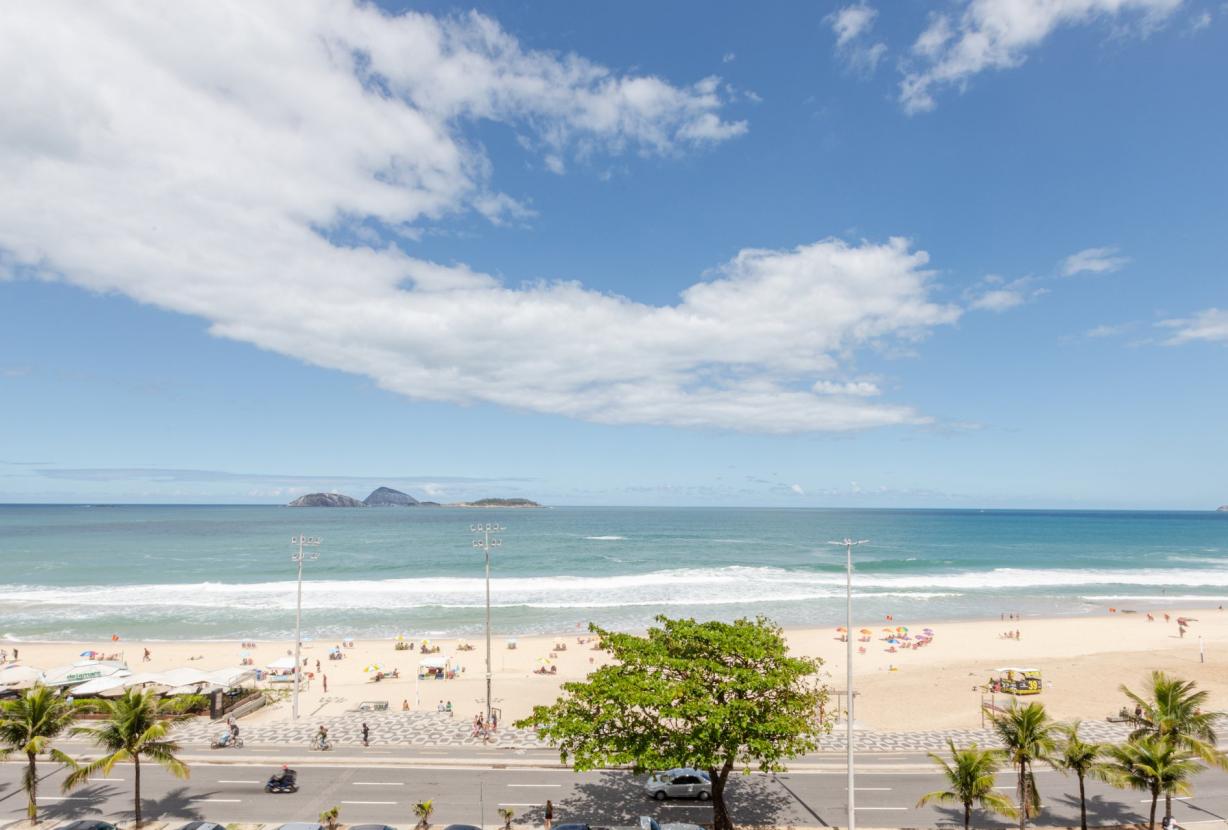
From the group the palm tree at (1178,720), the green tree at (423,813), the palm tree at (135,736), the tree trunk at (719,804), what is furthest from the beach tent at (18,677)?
the palm tree at (1178,720)

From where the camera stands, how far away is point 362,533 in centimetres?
15562

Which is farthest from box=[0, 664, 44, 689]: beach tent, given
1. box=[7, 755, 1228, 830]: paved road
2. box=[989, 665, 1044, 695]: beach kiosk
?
box=[989, 665, 1044, 695]: beach kiosk

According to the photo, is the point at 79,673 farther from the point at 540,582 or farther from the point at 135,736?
the point at 540,582

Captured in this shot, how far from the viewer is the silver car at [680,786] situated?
24688 millimetres

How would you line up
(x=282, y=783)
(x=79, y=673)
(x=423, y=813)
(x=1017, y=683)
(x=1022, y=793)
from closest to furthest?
(x=1022, y=793) → (x=423, y=813) → (x=282, y=783) → (x=79, y=673) → (x=1017, y=683)

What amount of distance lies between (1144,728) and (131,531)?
650 ft

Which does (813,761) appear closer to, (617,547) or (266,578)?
(266,578)

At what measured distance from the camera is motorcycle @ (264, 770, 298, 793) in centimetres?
2508

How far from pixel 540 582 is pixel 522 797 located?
61691 millimetres

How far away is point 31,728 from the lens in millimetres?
21516

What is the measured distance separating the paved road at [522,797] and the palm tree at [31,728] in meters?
2.95

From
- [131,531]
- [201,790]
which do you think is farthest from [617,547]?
[131,531]

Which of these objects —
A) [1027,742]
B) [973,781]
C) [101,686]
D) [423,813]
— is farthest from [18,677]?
[1027,742]

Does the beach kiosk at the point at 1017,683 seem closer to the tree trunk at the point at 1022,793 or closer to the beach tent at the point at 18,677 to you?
the tree trunk at the point at 1022,793
